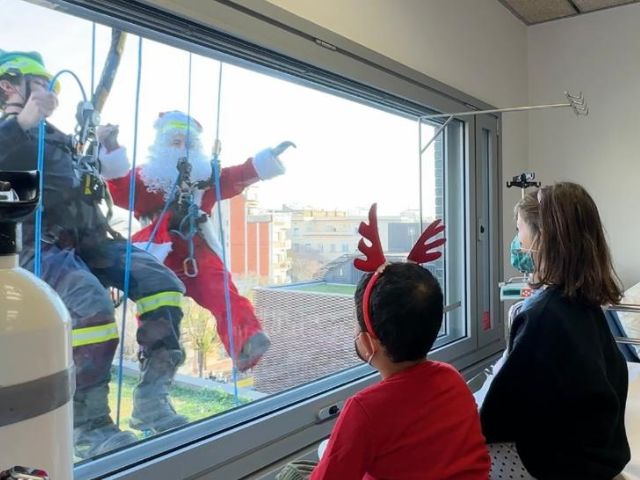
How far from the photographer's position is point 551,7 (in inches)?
121

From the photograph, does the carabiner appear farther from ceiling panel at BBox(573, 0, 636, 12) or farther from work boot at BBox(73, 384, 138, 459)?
ceiling panel at BBox(573, 0, 636, 12)

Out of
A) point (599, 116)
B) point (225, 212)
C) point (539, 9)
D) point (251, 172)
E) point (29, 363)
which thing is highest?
point (539, 9)

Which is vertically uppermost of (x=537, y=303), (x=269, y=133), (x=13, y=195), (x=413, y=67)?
(x=413, y=67)

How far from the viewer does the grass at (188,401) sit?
4.34ft

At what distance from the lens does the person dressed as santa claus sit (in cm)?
137

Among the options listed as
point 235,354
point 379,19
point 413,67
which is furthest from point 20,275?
Answer: point 413,67

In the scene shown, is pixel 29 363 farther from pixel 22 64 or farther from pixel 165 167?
pixel 165 167

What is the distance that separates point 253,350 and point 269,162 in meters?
0.57

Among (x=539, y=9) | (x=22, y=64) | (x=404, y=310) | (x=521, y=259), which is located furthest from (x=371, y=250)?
(x=539, y=9)

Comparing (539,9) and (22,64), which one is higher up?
(539,9)

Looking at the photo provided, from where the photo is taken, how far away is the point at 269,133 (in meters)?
1.72

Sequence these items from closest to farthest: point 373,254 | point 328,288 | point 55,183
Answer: point 373,254 → point 55,183 → point 328,288

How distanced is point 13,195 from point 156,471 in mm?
799

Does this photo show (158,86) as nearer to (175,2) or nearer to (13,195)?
(175,2)
